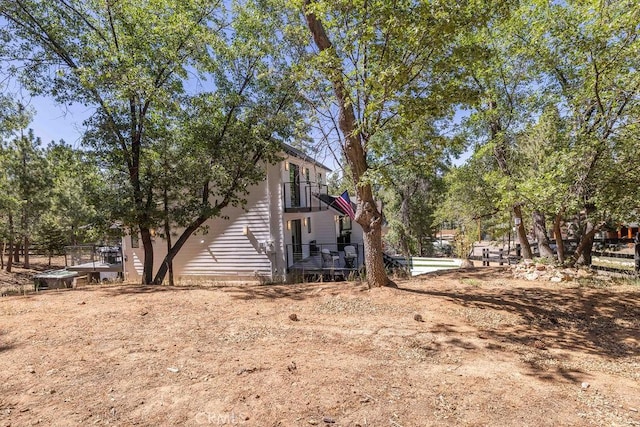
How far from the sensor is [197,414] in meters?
2.74

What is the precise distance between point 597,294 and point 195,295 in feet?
28.6

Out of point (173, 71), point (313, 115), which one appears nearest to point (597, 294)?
point (313, 115)

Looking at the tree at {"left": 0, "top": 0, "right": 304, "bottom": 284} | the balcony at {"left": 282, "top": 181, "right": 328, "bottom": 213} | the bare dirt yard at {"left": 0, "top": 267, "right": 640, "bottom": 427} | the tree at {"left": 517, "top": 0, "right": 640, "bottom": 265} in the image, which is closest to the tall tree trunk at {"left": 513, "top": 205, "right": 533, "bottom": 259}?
the tree at {"left": 517, "top": 0, "right": 640, "bottom": 265}

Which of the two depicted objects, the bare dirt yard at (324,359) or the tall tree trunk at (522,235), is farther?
the tall tree trunk at (522,235)

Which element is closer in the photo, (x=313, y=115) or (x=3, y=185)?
(x=313, y=115)

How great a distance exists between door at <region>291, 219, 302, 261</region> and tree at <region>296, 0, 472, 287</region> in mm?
8219

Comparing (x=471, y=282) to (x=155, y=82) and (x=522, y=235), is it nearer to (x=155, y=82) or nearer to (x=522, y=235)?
(x=522, y=235)

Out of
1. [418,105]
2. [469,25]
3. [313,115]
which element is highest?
[469,25]

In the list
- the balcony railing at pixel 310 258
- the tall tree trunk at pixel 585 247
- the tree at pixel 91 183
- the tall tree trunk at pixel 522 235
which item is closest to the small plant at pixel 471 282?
the tall tree trunk at pixel 585 247

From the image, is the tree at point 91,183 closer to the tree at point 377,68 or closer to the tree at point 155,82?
the tree at point 155,82

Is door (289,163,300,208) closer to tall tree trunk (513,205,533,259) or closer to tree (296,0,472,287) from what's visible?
tree (296,0,472,287)

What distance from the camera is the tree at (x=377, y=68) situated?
5.35 m

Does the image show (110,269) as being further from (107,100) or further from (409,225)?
(409,225)

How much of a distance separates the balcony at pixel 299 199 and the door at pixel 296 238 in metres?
1.18
